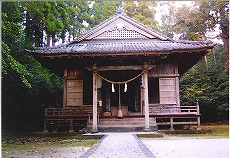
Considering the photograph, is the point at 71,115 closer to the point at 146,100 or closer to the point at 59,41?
the point at 146,100

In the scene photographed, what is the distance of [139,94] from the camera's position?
16156mm

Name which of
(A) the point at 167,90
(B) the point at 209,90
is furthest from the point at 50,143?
(B) the point at 209,90

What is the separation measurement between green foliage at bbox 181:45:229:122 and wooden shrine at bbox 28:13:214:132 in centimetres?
569

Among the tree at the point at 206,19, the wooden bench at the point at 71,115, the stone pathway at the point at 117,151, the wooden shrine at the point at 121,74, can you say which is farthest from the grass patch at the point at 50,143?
the tree at the point at 206,19

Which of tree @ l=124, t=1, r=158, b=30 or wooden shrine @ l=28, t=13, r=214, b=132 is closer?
wooden shrine @ l=28, t=13, r=214, b=132

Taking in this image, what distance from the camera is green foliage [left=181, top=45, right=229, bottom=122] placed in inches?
875

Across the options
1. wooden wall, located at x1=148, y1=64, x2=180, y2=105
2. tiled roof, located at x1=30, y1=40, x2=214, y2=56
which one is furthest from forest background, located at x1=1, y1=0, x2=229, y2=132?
wooden wall, located at x1=148, y1=64, x2=180, y2=105

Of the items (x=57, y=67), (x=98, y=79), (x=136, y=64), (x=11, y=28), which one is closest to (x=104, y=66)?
(x=98, y=79)

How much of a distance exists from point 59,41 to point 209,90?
54.6 feet

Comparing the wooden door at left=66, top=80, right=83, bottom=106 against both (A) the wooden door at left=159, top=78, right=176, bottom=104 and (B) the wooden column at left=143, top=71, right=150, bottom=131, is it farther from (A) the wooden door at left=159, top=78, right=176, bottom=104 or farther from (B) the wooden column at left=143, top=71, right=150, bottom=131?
(A) the wooden door at left=159, top=78, right=176, bottom=104

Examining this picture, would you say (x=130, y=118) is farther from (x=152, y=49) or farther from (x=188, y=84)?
(x=188, y=84)

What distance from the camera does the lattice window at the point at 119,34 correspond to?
54.1ft

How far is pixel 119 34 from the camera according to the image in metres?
16.6

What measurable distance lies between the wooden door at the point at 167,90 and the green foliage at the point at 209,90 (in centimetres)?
837
